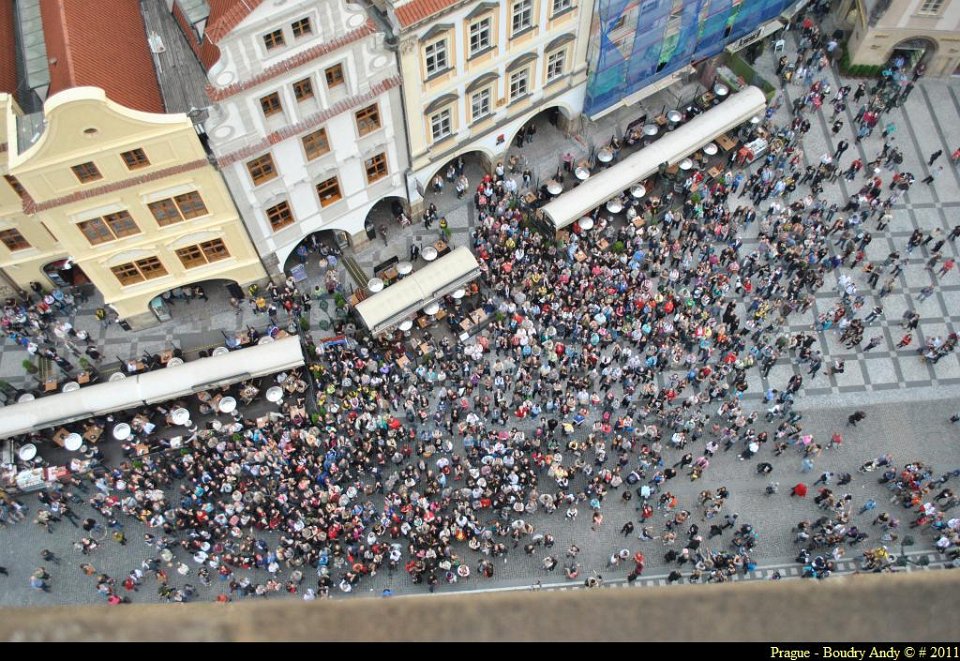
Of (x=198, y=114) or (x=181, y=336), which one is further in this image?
(x=181, y=336)

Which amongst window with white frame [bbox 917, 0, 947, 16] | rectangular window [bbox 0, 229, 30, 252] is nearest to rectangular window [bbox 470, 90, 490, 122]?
rectangular window [bbox 0, 229, 30, 252]

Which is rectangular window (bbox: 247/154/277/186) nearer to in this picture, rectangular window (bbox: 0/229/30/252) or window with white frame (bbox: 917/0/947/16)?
rectangular window (bbox: 0/229/30/252)
